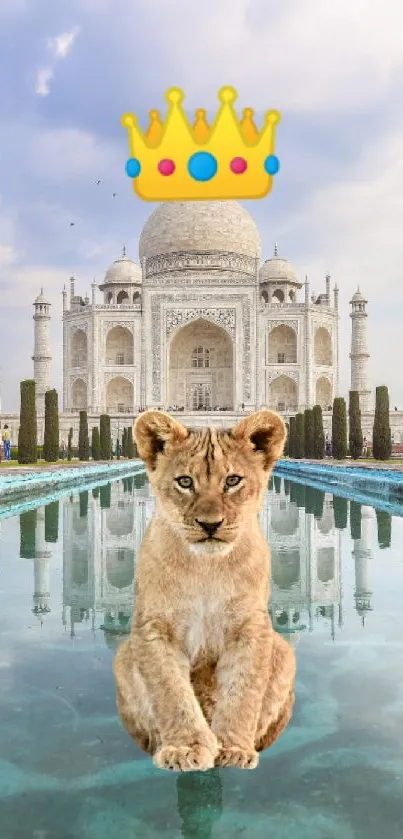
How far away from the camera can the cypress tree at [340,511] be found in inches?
226

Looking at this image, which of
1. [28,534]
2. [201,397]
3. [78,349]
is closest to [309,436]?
[201,397]

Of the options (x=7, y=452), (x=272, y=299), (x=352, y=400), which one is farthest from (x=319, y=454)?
(x=272, y=299)

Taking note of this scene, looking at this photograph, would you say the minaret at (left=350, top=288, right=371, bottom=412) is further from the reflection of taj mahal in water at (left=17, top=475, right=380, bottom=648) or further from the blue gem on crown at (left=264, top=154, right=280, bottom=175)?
the blue gem on crown at (left=264, top=154, right=280, bottom=175)

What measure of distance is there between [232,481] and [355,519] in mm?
5164

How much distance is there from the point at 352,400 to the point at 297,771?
1712 cm

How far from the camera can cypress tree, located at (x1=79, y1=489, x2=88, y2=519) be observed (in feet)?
21.1

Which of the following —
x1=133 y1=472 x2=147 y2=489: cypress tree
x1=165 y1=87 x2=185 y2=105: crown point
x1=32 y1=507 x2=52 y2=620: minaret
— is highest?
x1=165 y1=87 x2=185 y2=105: crown point

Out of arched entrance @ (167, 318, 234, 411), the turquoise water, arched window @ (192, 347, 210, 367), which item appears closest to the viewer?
the turquoise water

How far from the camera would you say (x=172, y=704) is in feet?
3.55

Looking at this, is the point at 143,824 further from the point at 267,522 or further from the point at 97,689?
the point at 267,522

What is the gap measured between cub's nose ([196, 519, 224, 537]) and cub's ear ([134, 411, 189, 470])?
12 centimetres

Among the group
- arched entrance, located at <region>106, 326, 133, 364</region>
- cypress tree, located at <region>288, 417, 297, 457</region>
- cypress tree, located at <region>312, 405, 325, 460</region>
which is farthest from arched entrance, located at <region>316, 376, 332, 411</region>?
cypress tree, located at <region>312, 405, 325, 460</region>

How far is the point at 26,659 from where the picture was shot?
6.61ft

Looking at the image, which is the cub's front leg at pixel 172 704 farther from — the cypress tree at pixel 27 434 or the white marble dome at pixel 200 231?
the white marble dome at pixel 200 231
